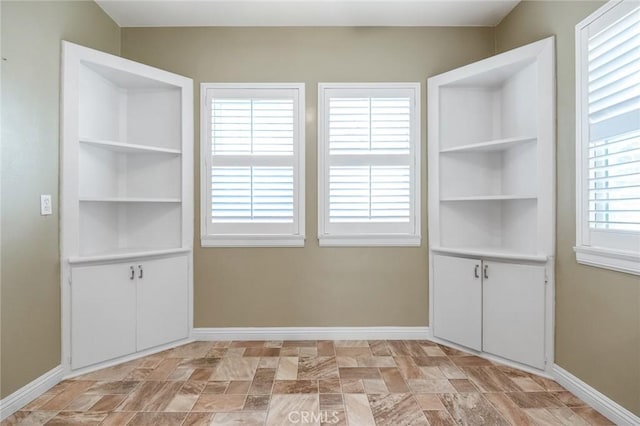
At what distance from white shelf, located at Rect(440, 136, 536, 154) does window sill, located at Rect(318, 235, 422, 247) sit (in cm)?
83

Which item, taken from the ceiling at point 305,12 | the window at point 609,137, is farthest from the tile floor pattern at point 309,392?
the ceiling at point 305,12

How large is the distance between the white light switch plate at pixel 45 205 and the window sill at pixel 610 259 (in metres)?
3.43

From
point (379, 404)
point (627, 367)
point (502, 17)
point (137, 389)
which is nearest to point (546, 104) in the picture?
point (502, 17)

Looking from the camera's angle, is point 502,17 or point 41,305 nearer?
point 41,305

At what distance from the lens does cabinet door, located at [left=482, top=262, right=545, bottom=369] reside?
7.76 ft

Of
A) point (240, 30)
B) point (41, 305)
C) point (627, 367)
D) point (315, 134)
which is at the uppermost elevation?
point (240, 30)

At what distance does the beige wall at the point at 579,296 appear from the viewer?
5.96ft

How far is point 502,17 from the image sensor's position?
290cm

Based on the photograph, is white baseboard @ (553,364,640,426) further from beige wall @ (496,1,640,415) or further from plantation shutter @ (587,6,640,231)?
plantation shutter @ (587,6,640,231)

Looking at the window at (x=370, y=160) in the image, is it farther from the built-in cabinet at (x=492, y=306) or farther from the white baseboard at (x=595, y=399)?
the white baseboard at (x=595, y=399)

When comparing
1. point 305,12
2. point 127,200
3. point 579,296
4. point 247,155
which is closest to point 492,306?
point 579,296

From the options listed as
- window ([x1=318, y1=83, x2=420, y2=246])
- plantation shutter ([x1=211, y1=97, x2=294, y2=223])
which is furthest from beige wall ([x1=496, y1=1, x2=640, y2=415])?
plantation shutter ([x1=211, y1=97, x2=294, y2=223])

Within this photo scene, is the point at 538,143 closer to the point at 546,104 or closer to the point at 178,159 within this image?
the point at 546,104

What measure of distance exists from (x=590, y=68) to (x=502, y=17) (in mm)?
1179
